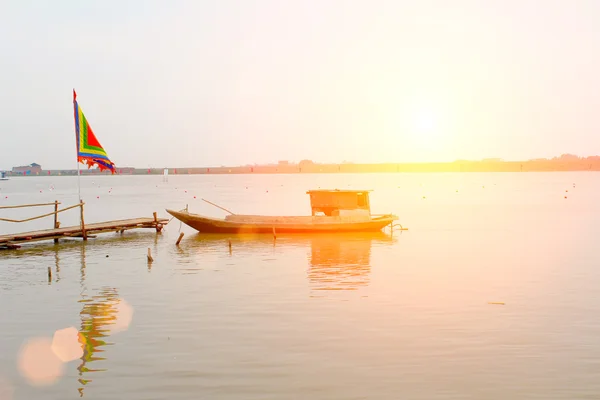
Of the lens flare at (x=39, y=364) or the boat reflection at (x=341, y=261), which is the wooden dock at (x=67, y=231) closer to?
the boat reflection at (x=341, y=261)

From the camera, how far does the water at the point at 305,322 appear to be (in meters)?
13.3

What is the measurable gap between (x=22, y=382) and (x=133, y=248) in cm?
2428

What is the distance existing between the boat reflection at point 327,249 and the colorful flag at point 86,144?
310 inches

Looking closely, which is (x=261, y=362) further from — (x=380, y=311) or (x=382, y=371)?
(x=380, y=311)

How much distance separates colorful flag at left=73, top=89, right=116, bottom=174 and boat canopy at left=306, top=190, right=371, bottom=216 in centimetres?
1561

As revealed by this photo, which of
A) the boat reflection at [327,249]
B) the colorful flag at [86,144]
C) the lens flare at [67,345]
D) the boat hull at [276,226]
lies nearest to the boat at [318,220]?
the boat hull at [276,226]

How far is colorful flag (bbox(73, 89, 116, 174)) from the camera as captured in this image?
35875mm

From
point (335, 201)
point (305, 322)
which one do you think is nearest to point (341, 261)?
point (335, 201)

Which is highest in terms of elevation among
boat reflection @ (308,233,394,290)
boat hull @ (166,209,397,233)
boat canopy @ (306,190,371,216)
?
boat canopy @ (306,190,371,216)

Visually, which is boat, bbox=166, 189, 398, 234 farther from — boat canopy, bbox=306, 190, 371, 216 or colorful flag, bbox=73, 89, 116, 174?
colorful flag, bbox=73, 89, 116, 174

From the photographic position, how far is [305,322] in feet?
60.6

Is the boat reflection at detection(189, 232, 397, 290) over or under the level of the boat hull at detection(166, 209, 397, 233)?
under

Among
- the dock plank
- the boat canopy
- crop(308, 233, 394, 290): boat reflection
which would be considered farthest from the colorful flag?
the boat canopy

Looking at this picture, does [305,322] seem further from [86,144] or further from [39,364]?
[86,144]
